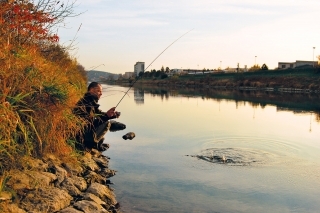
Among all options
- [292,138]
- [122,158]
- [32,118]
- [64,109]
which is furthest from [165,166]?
[292,138]

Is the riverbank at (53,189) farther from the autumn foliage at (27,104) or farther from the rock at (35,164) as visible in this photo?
the autumn foliage at (27,104)

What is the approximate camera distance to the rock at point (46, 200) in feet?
12.2

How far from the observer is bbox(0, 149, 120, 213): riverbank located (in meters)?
3.65

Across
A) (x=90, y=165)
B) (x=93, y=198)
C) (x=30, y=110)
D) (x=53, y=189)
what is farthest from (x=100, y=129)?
(x=53, y=189)

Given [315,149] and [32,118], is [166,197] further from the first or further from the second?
[315,149]

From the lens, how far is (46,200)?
394cm

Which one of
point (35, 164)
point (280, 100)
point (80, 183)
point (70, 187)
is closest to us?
point (35, 164)

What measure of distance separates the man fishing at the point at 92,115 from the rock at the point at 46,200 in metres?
1.97

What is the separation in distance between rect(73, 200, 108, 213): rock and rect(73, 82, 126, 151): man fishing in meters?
1.92

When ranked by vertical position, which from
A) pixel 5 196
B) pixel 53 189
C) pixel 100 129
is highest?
pixel 100 129

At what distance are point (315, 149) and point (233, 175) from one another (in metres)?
4.14

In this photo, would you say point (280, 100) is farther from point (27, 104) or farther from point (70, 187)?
point (27, 104)

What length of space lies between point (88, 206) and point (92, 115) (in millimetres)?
2250

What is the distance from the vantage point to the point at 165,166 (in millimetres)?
8125
